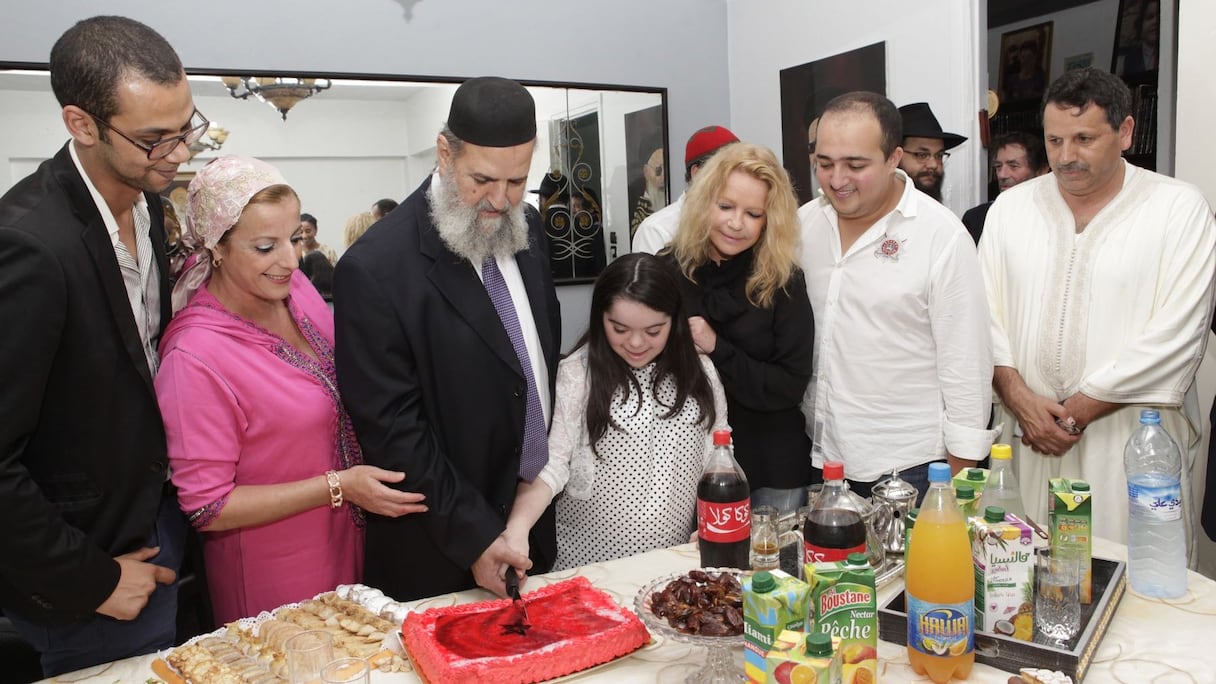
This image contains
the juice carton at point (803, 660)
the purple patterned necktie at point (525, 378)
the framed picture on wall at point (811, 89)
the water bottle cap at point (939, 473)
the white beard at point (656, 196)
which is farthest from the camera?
the white beard at point (656, 196)

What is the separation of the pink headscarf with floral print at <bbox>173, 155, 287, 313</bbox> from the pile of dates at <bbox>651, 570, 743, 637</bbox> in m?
1.20

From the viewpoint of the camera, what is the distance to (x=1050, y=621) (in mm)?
1552

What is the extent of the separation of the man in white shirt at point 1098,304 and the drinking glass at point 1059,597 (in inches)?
42.8

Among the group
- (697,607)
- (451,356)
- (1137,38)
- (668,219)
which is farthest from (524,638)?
(1137,38)

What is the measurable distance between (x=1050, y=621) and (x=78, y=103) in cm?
198

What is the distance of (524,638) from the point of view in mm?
1534

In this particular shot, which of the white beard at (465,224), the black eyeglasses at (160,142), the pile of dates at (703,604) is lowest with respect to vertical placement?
the pile of dates at (703,604)

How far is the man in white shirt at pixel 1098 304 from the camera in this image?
8.07ft

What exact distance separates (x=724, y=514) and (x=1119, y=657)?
0.69m

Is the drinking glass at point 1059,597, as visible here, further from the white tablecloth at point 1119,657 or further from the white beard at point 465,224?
the white beard at point 465,224

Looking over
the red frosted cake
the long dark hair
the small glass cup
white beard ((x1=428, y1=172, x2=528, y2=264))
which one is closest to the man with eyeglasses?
white beard ((x1=428, y1=172, x2=528, y2=264))

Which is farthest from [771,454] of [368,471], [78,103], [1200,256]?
[78,103]

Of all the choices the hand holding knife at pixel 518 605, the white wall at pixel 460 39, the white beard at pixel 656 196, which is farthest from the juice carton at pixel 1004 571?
the white beard at pixel 656 196

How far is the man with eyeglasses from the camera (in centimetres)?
154
